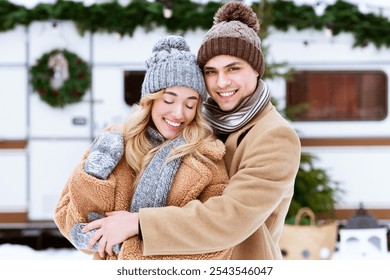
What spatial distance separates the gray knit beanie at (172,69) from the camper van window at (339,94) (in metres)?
3.45

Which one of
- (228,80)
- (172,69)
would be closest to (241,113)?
(228,80)

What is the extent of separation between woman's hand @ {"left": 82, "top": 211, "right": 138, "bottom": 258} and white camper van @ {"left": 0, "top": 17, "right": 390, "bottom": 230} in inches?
→ 136

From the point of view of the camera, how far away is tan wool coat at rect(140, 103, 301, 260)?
1365 mm

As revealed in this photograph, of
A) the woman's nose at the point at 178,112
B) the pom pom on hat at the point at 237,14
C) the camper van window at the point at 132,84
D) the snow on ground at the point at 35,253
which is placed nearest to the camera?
the woman's nose at the point at 178,112

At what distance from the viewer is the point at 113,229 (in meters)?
1.36

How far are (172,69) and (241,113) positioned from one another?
221 millimetres

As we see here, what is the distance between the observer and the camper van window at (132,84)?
4863 mm

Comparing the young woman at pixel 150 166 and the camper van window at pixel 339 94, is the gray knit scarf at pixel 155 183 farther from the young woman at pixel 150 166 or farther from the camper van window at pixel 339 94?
the camper van window at pixel 339 94

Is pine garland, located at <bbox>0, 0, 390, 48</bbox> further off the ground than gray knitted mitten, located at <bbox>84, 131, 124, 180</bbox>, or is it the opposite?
pine garland, located at <bbox>0, 0, 390, 48</bbox>

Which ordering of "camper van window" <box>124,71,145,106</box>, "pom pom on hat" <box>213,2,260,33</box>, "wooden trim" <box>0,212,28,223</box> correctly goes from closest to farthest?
"pom pom on hat" <box>213,2,260,33</box>, "wooden trim" <box>0,212,28,223</box>, "camper van window" <box>124,71,145,106</box>

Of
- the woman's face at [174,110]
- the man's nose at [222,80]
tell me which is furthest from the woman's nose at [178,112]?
the man's nose at [222,80]

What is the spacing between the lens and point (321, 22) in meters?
4.81

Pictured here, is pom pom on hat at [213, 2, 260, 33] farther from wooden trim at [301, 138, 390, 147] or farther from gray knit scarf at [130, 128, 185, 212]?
wooden trim at [301, 138, 390, 147]

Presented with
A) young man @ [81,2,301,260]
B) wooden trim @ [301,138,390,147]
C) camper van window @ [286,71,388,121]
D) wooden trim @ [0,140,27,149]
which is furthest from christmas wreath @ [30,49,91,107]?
young man @ [81,2,301,260]
